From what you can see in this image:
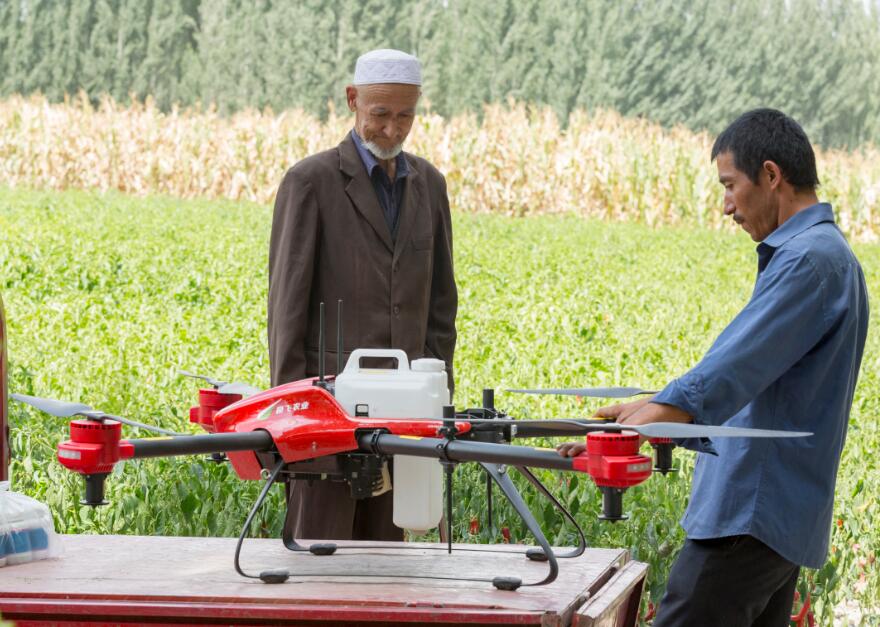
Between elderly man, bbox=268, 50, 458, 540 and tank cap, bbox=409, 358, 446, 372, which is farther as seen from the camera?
elderly man, bbox=268, 50, 458, 540

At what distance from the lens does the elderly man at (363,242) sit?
3.97 metres

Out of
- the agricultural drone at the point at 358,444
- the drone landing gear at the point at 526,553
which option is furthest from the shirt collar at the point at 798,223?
the drone landing gear at the point at 526,553

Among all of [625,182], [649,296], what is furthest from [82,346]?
[625,182]

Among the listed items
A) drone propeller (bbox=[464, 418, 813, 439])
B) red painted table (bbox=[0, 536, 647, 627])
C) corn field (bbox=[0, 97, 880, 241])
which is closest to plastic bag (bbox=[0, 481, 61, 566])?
red painted table (bbox=[0, 536, 647, 627])

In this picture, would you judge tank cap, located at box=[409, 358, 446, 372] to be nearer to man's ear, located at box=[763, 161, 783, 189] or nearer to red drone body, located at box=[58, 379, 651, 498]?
red drone body, located at box=[58, 379, 651, 498]

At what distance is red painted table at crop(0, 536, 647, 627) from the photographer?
262 centimetres

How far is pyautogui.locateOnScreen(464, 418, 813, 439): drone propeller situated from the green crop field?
573mm

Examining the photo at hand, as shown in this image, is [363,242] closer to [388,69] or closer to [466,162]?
[388,69]

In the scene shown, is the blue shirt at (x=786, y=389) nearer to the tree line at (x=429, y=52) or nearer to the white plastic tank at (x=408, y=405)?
the white plastic tank at (x=408, y=405)

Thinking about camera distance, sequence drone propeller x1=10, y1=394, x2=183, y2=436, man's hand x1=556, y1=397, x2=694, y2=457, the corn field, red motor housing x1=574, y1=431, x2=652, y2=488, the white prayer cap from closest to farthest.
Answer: red motor housing x1=574, y1=431, x2=652, y2=488 < drone propeller x1=10, y1=394, x2=183, y2=436 < man's hand x1=556, y1=397, x2=694, y2=457 < the white prayer cap < the corn field

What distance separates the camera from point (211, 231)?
1500 cm

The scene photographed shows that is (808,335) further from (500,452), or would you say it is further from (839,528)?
(839,528)

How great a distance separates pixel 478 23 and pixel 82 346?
3647 cm

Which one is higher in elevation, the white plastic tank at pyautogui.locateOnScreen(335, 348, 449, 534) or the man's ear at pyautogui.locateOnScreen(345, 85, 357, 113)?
the man's ear at pyautogui.locateOnScreen(345, 85, 357, 113)
